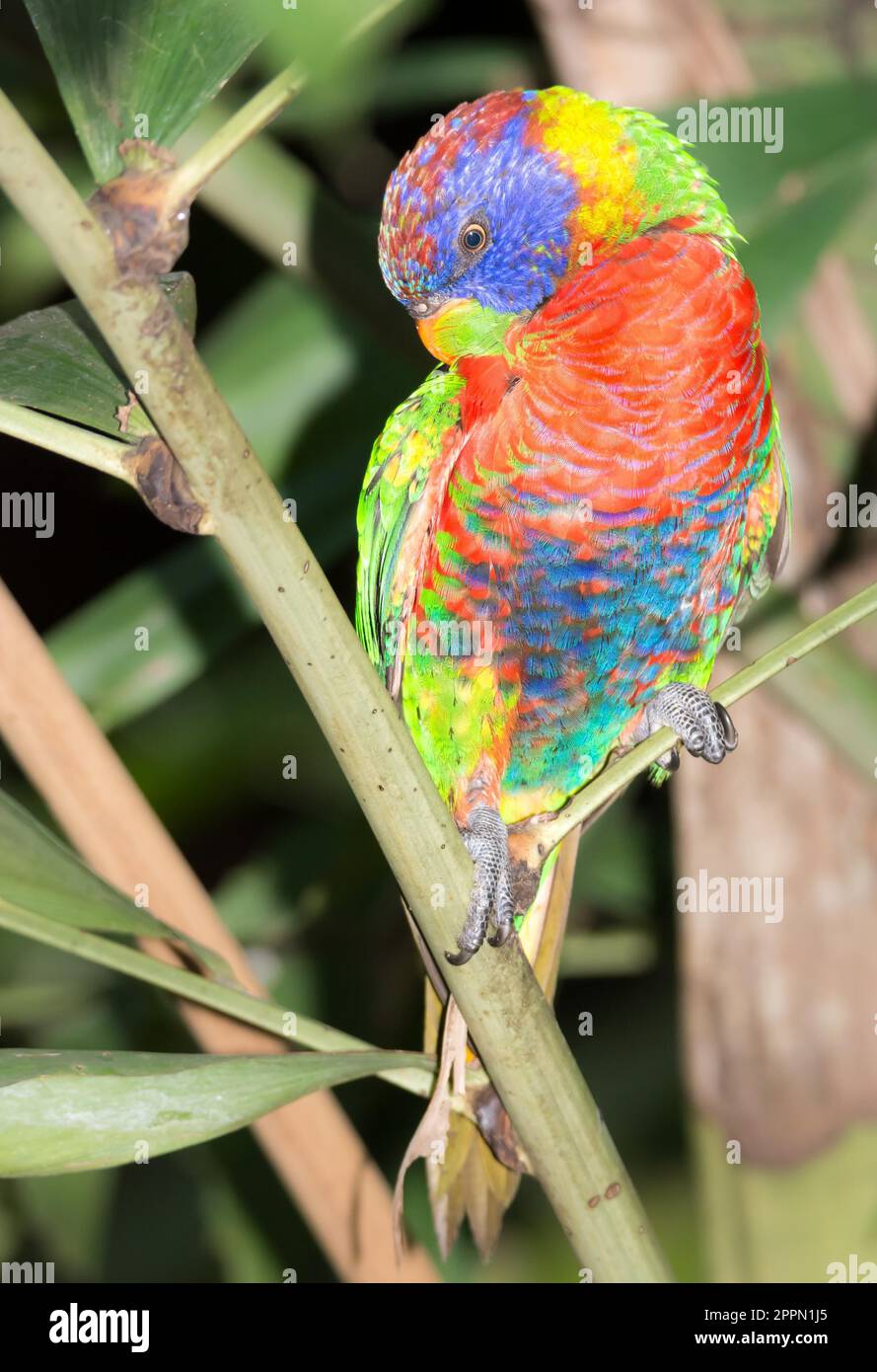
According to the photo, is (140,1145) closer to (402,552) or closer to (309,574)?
(309,574)

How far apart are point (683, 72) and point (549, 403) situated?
0.65m

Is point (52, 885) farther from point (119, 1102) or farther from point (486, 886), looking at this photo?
point (486, 886)

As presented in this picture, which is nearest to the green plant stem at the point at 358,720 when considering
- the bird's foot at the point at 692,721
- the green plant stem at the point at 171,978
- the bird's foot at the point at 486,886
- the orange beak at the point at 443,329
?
the bird's foot at the point at 486,886

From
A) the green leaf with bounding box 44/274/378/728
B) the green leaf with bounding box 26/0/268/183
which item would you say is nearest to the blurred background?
the green leaf with bounding box 44/274/378/728

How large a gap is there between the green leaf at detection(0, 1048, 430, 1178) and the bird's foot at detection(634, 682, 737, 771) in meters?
0.50

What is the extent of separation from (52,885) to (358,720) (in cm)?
24

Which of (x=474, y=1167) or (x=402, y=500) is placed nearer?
(x=474, y=1167)

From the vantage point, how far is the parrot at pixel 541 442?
1.04 m

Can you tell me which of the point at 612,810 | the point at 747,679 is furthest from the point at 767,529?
the point at 612,810

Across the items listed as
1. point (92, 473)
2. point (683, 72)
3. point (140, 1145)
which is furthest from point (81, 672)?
point (683, 72)

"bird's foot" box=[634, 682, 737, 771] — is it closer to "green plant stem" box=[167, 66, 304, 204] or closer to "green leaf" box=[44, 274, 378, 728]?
"green leaf" box=[44, 274, 378, 728]

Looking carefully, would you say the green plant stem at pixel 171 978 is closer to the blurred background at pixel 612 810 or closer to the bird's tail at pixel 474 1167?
the bird's tail at pixel 474 1167

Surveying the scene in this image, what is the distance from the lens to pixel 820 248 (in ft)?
3.92

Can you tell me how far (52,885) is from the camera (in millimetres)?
719
